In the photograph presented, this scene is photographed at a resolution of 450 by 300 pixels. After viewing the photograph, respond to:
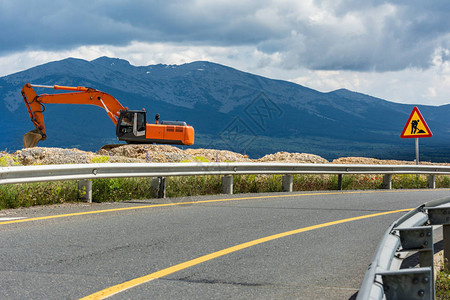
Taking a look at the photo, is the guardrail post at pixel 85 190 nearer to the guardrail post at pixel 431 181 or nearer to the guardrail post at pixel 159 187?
the guardrail post at pixel 159 187

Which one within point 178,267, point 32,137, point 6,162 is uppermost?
point 32,137

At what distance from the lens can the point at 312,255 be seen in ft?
21.7

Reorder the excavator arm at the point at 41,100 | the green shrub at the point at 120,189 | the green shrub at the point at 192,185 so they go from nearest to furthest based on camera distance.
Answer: the green shrub at the point at 120,189, the green shrub at the point at 192,185, the excavator arm at the point at 41,100

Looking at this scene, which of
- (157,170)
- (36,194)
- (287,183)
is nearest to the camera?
(36,194)

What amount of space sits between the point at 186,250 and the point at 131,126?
72.5 feet

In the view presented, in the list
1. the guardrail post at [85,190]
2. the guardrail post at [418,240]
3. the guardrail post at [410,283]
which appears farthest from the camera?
the guardrail post at [85,190]

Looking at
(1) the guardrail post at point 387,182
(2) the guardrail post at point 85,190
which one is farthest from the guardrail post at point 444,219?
(1) the guardrail post at point 387,182

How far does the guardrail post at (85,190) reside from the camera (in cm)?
1066

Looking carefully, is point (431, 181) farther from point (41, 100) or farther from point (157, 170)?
point (41, 100)

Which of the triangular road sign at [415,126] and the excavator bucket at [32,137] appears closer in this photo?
the triangular road sign at [415,126]

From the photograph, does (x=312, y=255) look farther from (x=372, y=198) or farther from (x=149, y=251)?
(x=372, y=198)

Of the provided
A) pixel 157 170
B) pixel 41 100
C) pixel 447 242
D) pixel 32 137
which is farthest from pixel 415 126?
pixel 32 137

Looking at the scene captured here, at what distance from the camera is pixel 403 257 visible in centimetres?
498

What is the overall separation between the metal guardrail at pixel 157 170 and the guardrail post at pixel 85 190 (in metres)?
0.26
